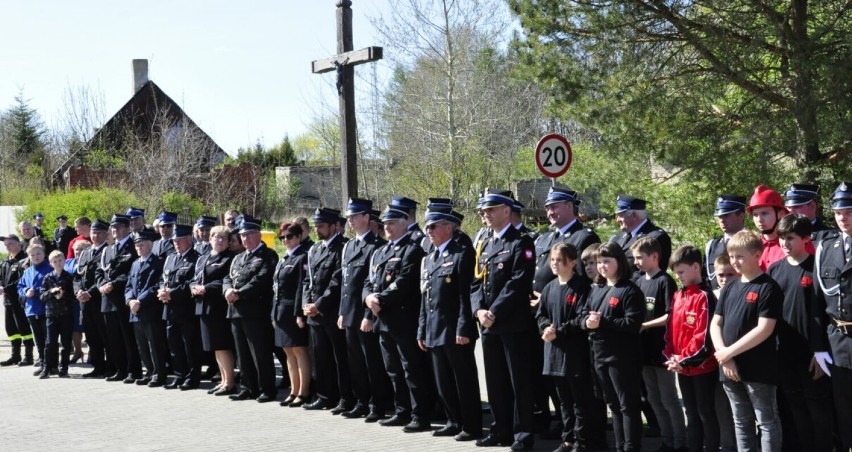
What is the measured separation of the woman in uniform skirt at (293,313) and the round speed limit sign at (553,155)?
329 cm

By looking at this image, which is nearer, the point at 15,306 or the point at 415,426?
the point at 415,426

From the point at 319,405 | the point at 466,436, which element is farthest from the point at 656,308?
the point at 319,405

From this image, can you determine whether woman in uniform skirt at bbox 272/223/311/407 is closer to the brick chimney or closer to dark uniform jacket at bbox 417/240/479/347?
dark uniform jacket at bbox 417/240/479/347

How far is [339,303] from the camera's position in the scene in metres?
10.0

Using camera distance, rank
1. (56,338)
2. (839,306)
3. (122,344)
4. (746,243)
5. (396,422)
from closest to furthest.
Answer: (839,306)
(746,243)
(396,422)
(122,344)
(56,338)

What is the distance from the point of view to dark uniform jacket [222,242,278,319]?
10.9 metres

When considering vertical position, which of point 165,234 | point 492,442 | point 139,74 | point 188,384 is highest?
point 139,74

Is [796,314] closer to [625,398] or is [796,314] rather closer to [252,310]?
[625,398]

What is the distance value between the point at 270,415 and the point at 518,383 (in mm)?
3094

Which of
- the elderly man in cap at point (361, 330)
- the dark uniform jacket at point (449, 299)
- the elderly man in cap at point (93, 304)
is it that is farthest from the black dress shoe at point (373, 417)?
the elderly man in cap at point (93, 304)

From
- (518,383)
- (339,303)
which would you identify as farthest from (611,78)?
(518,383)

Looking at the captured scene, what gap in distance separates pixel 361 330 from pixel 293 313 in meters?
1.19

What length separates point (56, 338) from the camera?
13258 millimetres

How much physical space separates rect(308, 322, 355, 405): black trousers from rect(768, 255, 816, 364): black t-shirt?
4.61 meters
